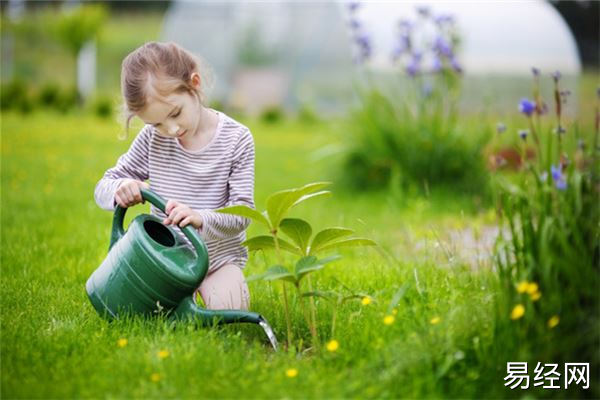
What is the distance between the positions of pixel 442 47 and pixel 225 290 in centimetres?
317

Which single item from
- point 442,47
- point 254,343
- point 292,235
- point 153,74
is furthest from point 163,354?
point 442,47

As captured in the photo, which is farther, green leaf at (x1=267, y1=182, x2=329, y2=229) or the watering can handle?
the watering can handle

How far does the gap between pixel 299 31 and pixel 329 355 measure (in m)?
12.1

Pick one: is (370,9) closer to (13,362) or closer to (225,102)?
(225,102)

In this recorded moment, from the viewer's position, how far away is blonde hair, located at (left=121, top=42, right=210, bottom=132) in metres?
2.38

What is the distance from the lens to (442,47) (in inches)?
203

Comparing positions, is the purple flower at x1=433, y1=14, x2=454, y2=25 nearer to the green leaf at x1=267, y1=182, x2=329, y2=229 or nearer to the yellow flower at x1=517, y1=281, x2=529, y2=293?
the green leaf at x1=267, y1=182, x2=329, y2=229

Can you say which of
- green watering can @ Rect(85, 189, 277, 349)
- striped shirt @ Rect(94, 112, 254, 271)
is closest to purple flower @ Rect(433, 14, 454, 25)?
striped shirt @ Rect(94, 112, 254, 271)

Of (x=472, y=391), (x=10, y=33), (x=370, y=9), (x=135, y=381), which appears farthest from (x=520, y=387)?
(x=10, y=33)

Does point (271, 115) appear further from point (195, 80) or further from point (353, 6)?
point (195, 80)

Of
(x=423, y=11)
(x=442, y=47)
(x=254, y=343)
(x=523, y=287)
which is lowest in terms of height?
(x=254, y=343)

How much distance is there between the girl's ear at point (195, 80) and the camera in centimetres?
244

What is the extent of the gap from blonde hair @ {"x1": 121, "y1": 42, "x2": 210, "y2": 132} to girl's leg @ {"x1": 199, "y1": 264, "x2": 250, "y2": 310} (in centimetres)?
59

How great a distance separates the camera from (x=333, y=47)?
13.5 meters
